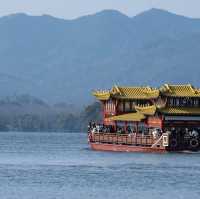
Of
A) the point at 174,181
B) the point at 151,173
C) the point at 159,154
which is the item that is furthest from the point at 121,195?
the point at 159,154

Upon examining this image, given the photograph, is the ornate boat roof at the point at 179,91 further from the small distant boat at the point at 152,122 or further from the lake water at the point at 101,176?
the lake water at the point at 101,176

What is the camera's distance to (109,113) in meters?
130

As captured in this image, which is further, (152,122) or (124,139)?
(124,139)

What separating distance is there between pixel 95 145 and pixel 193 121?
1695cm

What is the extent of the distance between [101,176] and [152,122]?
116 ft

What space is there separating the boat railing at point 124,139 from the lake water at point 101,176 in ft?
11.6

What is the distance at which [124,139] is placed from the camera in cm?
11562

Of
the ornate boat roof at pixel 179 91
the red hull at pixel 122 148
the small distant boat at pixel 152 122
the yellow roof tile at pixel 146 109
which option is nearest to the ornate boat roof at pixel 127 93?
the small distant boat at pixel 152 122

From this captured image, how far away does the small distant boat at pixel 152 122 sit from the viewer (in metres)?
109

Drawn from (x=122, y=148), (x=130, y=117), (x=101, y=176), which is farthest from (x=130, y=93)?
(x=101, y=176)

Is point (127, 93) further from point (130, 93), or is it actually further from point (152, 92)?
point (152, 92)

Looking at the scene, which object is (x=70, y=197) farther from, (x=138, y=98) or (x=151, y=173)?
(x=138, y=98)

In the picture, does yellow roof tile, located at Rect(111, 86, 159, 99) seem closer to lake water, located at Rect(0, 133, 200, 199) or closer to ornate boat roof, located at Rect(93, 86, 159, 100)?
ornate boat roof, located at Rect(93, 86, 159, 100)

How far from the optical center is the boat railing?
11056 cm
